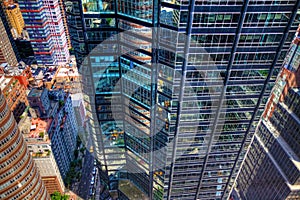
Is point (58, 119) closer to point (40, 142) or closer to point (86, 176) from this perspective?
point (40, 142)

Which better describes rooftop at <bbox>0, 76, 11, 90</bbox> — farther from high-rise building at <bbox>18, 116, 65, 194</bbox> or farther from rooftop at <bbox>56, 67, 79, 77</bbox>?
rooftop at <bbox>56, 67, 79, 77</bbox>

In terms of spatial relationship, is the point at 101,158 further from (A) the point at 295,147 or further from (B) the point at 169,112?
(A) the point at 295,147

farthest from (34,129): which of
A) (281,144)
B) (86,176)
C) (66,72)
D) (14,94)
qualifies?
(281,144)

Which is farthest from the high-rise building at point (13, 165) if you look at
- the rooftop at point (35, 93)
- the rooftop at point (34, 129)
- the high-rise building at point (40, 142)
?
the rooftop at point (35, 93)

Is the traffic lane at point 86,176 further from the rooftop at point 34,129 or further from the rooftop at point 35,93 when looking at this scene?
the rooftop at point 35,93

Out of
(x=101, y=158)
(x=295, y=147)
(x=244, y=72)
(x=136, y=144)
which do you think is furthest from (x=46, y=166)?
(x=295, y=147)

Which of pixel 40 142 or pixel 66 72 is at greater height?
pixel 40 142

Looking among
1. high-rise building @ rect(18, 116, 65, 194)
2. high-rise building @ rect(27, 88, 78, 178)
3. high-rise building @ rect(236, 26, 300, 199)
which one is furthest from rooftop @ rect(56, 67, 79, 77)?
high-rise building @ rect(236, 26, 300, 199)
